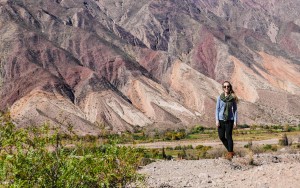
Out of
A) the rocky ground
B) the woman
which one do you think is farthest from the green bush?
the woman

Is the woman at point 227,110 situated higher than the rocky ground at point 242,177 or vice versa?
the woman at point 227,110

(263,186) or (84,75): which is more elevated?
(84,75)

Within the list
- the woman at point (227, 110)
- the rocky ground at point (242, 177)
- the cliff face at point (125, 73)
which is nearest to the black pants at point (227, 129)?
the woman at point (227, 110)

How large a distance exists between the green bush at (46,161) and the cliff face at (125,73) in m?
61.3

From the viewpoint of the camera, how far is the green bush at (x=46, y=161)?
630 centimetres

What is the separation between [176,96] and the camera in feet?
364

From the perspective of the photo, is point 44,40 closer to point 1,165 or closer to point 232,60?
point 232,60

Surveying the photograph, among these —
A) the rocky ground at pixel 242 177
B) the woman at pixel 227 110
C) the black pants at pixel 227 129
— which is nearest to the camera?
the rocky ground at pixel 242 177

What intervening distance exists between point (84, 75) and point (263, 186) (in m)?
95.9

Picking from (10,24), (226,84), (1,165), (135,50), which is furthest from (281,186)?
(135,50)

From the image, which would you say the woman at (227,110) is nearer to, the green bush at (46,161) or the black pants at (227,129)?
the black pants at (227,129)

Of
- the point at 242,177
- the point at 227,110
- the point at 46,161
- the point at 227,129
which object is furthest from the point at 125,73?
the point at 46,161

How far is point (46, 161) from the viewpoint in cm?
679

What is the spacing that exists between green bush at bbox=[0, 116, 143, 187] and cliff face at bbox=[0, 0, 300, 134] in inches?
2412
